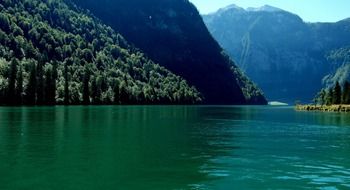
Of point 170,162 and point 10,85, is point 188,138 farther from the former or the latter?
point 10,85

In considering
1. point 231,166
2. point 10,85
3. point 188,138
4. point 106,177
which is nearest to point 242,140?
point 188,138

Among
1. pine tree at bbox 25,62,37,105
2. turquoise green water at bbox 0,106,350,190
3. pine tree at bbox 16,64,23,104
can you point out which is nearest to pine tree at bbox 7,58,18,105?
pine tree at bbox 16,64,23,104

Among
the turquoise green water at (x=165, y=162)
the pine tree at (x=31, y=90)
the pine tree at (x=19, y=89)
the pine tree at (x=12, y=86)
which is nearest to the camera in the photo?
the turquoise green water at (x=165, y=162)

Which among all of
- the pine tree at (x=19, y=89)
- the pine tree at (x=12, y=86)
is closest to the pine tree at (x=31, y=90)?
the pine tree at (x=19, y=89)

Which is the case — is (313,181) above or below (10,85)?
below

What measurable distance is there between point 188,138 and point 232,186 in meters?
29.8

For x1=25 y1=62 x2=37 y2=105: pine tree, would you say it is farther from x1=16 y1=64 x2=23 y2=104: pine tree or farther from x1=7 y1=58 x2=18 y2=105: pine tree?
x1=7 y1=58 x2=18 y2=105: pine tree

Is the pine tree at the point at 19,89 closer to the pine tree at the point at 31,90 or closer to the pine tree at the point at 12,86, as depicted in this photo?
the pine tree at the point at 12,86

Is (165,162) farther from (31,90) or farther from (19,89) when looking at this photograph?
(31,90)

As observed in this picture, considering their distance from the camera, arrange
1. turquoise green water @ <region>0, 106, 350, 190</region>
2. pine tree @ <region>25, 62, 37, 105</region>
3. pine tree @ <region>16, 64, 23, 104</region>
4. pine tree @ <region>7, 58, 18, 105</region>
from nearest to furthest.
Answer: turquoise green water @ <region>0, 106, 350, 190</region> → pine tree @ <region>7, 58, 18, 105</region> → pine tree @ <region>16, 64, 23, 104</region> → pine tree @ <region>25, 62, 37, 105</region>

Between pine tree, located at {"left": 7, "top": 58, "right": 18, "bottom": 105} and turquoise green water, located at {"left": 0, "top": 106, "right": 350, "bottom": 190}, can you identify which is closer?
turquoise green water, located at {"left": 0, "top": 106, "right": 350, "bottom": 190}

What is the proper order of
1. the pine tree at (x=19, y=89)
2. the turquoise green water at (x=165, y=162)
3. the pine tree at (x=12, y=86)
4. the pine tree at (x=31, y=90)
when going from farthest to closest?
the pine tree at (x=31, y=90) < the pine tree at (x=19, y=89) < the pine tree at (x=12, y=86) < the turquoise green water at (x=165, y=162)

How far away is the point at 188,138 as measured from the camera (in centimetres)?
5919

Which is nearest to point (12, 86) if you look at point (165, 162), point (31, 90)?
point (31, 90)
